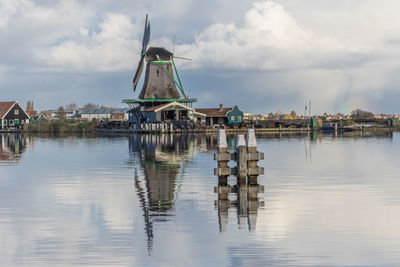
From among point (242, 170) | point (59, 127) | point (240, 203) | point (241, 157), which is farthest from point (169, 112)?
point (240, 203)

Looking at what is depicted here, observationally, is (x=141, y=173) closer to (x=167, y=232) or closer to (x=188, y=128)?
(x=167, y=232)

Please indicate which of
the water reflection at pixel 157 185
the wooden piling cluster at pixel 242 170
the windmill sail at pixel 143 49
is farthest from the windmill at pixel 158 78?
the wooden piling cluster at pixel 242 170

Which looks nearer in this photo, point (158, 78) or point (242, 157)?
point (242, 157)

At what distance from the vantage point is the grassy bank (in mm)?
116125

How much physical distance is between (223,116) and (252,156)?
8772cm

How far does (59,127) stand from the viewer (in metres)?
118

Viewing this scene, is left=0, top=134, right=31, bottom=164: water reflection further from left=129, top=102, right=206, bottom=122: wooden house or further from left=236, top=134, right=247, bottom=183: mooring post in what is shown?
left=129, top=102, right=206, bottom=122: wooden house

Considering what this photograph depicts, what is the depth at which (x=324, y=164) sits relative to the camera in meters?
35.3

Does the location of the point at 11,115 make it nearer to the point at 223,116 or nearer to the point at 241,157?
the point at 223,116

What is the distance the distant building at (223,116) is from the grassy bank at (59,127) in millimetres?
24444

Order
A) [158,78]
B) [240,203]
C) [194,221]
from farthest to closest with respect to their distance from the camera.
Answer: [158,78] < [240,203] < [194,221]

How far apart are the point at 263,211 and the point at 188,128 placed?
Answer: 78.3 m

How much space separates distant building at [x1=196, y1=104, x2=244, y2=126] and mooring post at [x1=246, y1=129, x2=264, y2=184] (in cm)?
8688

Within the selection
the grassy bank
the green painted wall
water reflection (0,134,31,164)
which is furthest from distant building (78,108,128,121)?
water reflection (0,134,31,164)
